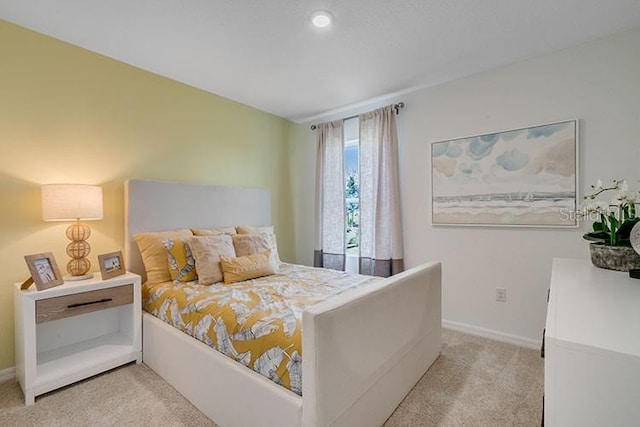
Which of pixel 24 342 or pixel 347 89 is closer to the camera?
pixel 24 342

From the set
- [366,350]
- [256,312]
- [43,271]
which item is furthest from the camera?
[43,271]

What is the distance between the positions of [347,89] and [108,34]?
2.07 m

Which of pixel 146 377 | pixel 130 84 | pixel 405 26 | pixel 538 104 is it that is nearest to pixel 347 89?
pixel 405 26

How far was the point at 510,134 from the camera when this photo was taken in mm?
2639

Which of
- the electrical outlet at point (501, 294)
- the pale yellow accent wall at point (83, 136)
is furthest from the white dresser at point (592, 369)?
the pale yellow accent wall at point (83, 136)

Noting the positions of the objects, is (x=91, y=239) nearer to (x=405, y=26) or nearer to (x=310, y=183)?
(x=310, y=183)

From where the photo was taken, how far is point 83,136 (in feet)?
7.97

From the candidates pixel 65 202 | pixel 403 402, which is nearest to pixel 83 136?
pixel 65 202

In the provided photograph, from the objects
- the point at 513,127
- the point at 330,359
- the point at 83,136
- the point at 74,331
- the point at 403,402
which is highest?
the point at 513,127

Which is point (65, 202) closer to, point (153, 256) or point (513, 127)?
point (153, 256)

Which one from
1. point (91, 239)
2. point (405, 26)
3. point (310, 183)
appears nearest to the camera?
point (405, 26)

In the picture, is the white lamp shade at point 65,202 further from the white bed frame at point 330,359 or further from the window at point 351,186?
the window at point 351,186

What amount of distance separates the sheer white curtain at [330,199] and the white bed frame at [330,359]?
161 cm

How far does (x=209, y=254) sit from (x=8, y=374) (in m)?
1.53
